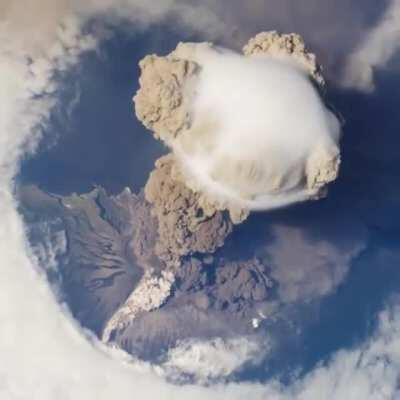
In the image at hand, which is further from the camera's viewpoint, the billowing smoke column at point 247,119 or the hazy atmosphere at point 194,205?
the hazy atmosphere at point 194,205

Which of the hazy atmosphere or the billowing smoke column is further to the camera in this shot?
the hazy atmosphere

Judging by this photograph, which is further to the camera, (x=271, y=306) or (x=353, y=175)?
(x=271, y=306)

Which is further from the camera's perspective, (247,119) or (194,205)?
(194,205)

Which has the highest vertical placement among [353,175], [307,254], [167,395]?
[353,175]

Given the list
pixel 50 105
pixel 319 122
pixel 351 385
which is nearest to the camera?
pixel 319 122

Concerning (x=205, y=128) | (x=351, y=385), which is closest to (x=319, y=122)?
(x=205, y=128)

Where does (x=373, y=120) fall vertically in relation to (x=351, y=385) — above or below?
above

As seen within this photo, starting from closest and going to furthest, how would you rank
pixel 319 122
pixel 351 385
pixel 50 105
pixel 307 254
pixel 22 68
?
pixel 319 122, pixel 22 68, pixel 50 105, pixel 307 254, pixel 351 385

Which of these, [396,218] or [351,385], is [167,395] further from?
[396,218]
